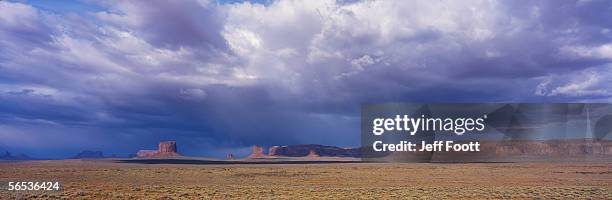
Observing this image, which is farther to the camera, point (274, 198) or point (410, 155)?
point (410, 155)

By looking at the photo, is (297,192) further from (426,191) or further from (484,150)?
(484,150)

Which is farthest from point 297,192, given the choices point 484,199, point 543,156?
point 543,156

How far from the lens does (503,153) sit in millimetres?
139000

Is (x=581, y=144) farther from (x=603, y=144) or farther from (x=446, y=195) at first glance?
(x=446, y=195)

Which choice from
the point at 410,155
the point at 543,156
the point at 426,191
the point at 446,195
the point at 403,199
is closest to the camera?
the point at 403,199

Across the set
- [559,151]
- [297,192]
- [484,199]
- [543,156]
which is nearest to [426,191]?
[484,199]

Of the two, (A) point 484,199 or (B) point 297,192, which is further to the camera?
(B) point 297,192

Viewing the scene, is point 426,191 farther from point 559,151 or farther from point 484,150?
point 559,151

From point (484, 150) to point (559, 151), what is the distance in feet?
91.6

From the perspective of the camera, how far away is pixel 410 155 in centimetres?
13488

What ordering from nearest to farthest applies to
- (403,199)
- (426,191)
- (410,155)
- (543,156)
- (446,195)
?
(403,199), (446,195), (426,191), (410,155), (543,156)

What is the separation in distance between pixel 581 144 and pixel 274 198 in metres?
141

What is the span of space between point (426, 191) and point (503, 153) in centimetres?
10180

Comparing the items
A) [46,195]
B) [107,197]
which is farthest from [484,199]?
[46,195]
